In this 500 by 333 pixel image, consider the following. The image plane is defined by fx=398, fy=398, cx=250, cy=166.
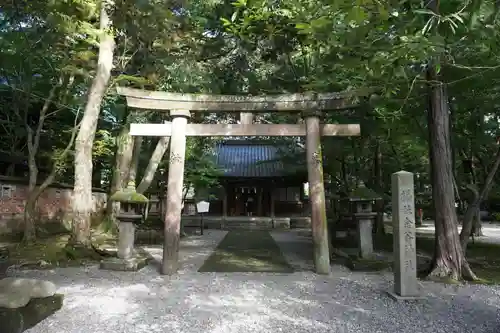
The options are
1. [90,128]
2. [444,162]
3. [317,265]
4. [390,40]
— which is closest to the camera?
[390,40]

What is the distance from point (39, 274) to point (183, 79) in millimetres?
6416

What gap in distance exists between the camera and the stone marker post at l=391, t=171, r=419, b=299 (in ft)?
20.4

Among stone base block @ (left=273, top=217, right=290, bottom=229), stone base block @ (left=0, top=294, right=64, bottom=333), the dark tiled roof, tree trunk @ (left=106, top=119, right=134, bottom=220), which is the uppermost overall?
the dark tiled roof

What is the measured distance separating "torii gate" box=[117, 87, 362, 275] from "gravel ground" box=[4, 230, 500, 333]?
3.20ft

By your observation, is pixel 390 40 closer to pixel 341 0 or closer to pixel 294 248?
pixel 341 0

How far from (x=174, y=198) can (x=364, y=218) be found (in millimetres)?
4496

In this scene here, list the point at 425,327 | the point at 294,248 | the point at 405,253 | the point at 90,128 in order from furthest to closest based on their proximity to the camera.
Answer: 1. the point at 294,248
2. the point at 90,128
3. the point at 405,253
4. the point at 425,327

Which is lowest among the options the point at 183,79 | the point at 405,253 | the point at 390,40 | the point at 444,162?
the point at 405,253

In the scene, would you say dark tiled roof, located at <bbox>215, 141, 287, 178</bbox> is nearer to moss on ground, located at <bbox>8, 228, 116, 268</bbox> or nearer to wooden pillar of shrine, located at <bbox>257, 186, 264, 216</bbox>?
wooden pillar of shrine, located at <bbox>257, 186, 264, 216</bbox>

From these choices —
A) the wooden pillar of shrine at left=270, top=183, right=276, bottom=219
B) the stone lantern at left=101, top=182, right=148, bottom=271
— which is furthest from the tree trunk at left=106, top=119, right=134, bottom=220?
the wooden pillar of shrine at left=270, top=183, right=276, bottom=219

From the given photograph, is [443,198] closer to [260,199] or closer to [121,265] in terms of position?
[121,265]

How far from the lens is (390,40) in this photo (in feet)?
13.6

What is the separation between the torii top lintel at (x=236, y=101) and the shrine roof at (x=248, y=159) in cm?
1360

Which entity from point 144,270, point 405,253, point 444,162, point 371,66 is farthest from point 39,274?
point 444,162
